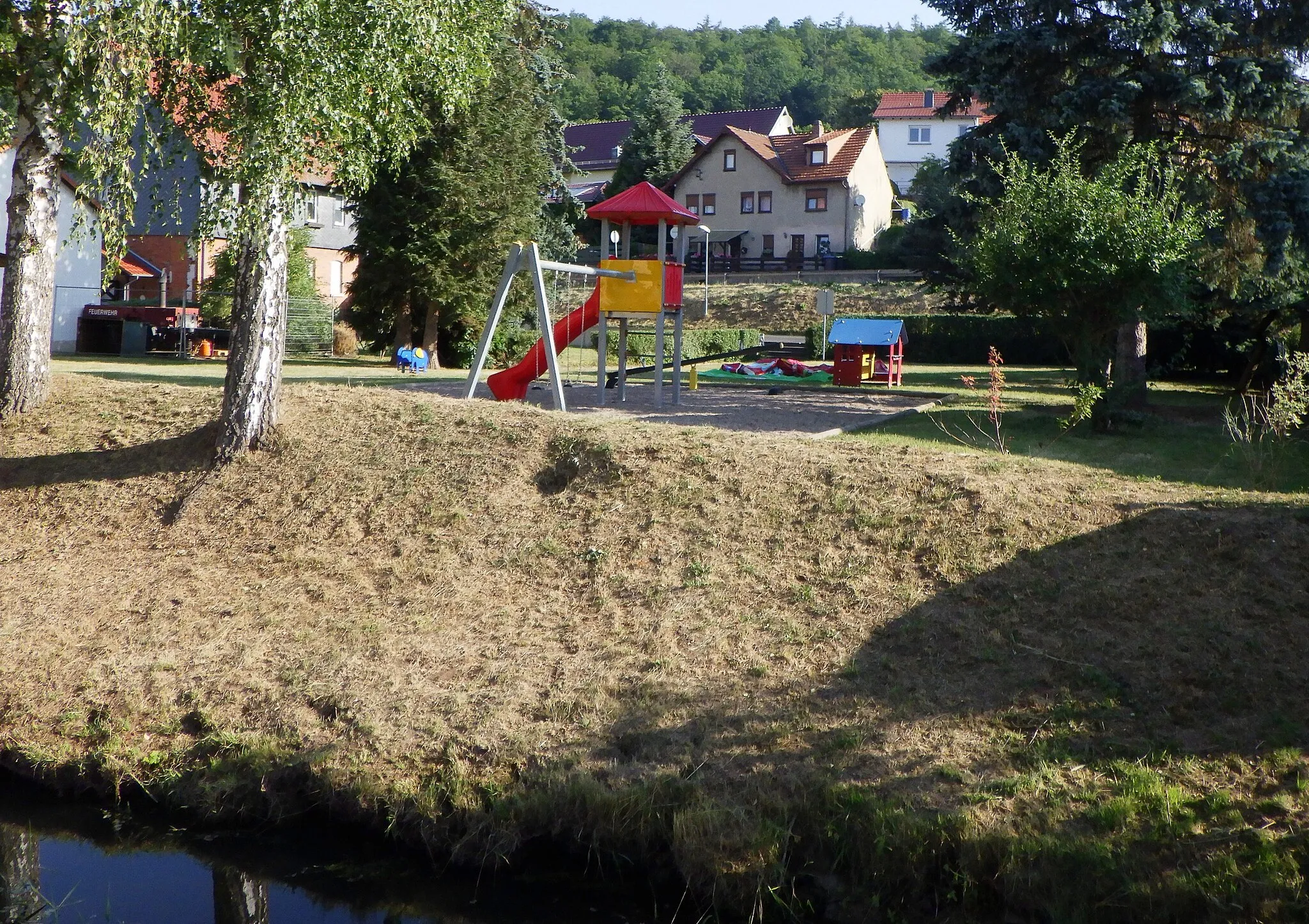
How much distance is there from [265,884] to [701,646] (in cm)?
290

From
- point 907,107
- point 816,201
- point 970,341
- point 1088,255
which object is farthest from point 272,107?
point 907,107

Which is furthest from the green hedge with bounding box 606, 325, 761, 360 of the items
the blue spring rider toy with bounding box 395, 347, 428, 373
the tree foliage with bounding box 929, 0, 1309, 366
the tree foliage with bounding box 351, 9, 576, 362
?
the tree foliage with bounding box 929, 0, 1309, 366

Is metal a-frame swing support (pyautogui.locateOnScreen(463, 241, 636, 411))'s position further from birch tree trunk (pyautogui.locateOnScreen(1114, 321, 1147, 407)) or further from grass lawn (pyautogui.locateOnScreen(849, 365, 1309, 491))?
birch tree trunk (pyautogui.locateOnScreen(1114, 321, 1147, 407))

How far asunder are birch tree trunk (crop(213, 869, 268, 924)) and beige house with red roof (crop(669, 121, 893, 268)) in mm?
55442

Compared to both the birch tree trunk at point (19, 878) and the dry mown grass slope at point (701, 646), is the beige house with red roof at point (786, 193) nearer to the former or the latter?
the dry mown grass slope at point (701, 646)

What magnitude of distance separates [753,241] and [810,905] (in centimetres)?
5979

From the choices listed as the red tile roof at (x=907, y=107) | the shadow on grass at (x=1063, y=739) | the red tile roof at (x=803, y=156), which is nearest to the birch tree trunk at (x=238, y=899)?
the shadow on grass at (x=1063, y=739)

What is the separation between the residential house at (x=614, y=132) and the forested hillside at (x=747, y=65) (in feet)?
59.0

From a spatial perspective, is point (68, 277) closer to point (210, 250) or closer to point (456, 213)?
point (210, 250)

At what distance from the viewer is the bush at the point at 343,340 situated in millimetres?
32500

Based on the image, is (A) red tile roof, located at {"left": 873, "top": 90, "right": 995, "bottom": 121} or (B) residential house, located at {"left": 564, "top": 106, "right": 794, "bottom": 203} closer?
(B) residential house, located at {"left": 564, "top": 106, "right": 794, "bottom": 203}

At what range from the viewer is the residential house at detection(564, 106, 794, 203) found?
77312 mm

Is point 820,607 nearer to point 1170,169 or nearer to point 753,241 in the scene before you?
point 1170,169

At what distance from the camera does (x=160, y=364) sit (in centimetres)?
2506
